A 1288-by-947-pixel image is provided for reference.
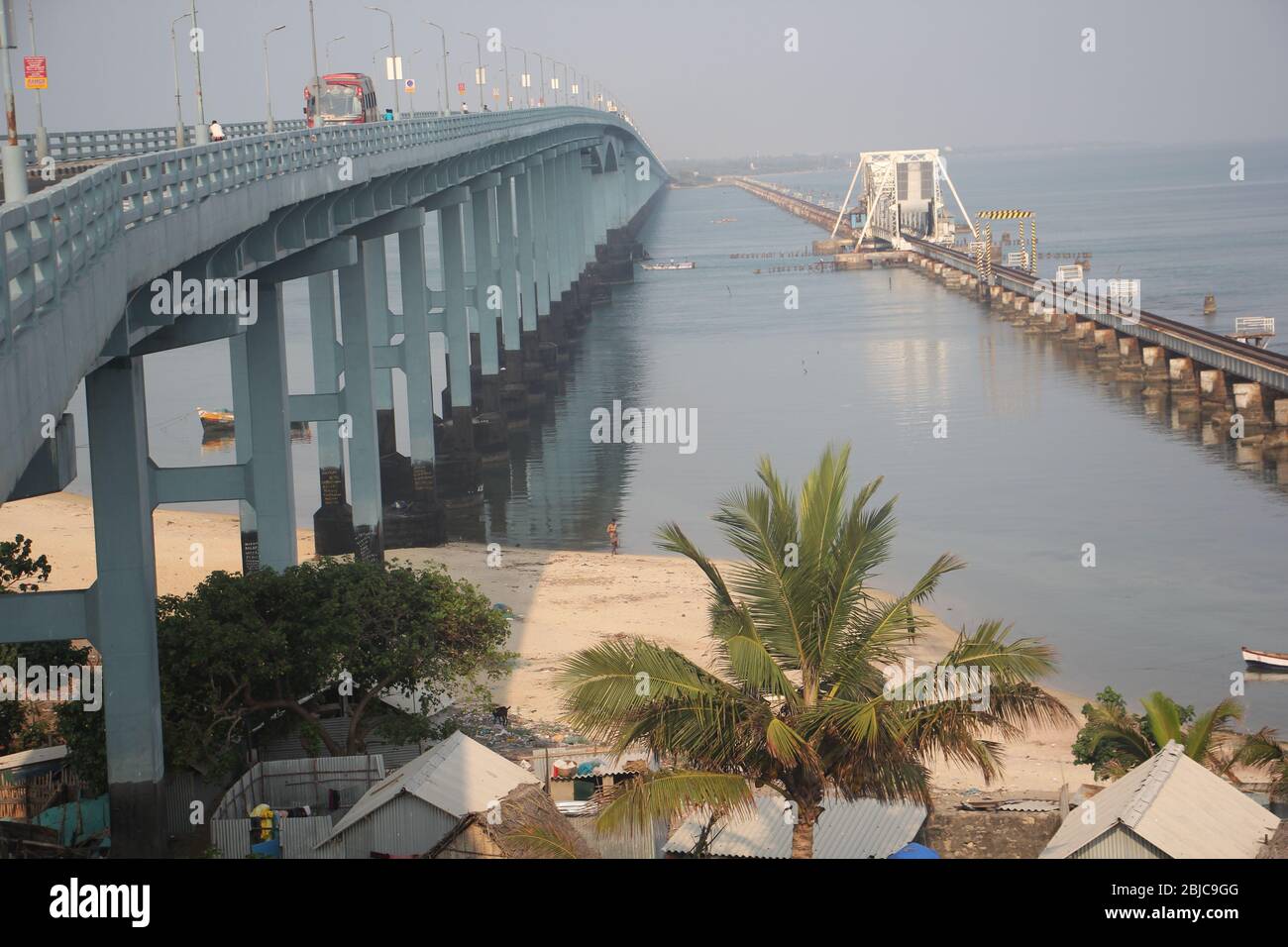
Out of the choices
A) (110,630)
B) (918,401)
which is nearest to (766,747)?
(110,630)

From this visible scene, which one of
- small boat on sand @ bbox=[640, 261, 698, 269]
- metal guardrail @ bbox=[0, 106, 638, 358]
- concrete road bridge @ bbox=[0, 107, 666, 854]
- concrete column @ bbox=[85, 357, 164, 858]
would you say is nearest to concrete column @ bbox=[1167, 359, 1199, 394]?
concrete road bridge @ bbox=[0, 107, 666, 854]

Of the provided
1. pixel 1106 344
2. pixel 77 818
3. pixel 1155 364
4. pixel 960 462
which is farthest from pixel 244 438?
pixel 1106 344

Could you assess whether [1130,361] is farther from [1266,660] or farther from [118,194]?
[118,194]

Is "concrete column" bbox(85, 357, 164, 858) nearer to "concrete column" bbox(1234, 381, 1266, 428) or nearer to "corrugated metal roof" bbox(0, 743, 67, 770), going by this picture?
"corrugated metal roof" bbox(0, 743, 67, 770)

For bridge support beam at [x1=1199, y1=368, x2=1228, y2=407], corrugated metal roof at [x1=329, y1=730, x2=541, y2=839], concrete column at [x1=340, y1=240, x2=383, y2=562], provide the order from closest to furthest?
corrugated metal roof at [x1=329, y1=730, x2=541, y2=839] → concrete column at [x1=340, y1=240, x2=383, y2=562] → bridge support beam at [x1=1199, y1=368, x2=1228, y2=407]

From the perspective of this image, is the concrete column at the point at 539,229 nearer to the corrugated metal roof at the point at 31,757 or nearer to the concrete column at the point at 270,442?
the concrete column at the point at 270,442
